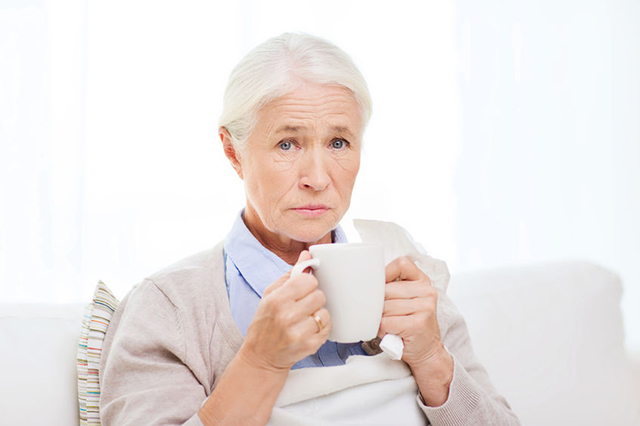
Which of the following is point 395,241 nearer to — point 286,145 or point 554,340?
point 286,145

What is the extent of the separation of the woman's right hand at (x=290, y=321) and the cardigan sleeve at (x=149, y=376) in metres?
0.18

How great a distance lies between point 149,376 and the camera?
3.87ft

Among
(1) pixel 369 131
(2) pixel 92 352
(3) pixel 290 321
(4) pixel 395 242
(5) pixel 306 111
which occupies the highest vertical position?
(1) pixel 369 131

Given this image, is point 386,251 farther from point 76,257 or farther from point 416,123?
point 416,123

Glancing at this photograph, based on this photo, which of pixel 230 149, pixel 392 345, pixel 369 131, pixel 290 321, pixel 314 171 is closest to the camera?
pixel 290 321

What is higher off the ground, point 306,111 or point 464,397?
point 306,111

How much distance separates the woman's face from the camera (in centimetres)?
129

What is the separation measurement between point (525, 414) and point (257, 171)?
40.5 inches

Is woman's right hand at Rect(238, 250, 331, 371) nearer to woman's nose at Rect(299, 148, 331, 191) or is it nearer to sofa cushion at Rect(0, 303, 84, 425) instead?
woman's nose at Rect(299, 148, 331, 191)

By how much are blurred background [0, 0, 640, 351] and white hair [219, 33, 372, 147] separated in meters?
1.40

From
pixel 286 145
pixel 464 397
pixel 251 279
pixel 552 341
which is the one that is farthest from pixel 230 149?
pixel 552 341

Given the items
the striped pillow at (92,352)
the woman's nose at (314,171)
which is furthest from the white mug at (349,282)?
the striped pillow at (92,352)

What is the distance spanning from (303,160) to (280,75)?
17cm

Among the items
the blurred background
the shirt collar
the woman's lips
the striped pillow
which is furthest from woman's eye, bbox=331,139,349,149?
the blurred background
